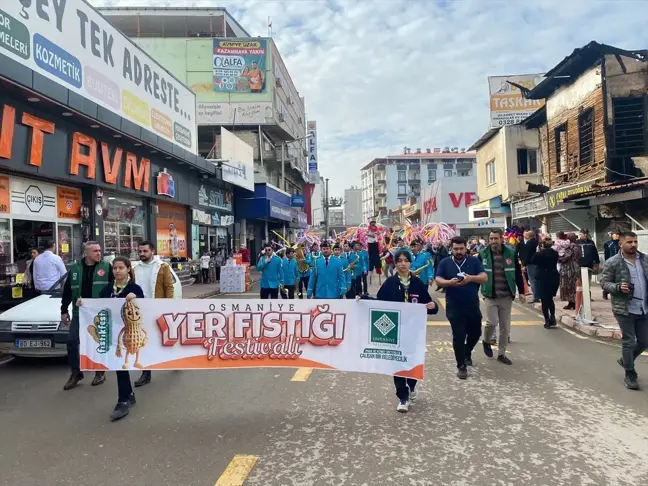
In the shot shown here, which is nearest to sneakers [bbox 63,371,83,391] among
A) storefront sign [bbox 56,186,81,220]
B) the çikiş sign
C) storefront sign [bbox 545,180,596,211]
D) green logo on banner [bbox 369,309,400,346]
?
green logo on banner [bbox 369,309,400,346]

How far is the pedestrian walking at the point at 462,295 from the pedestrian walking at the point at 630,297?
4.65 feet

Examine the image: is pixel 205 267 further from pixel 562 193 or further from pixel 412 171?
pixel 412 171

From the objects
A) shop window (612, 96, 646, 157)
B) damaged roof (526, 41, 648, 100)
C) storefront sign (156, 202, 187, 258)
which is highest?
damaged roof (526, 41, 648, 100)

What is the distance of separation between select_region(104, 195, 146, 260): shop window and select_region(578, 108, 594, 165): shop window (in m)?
15.7

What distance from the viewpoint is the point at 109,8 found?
3950cm

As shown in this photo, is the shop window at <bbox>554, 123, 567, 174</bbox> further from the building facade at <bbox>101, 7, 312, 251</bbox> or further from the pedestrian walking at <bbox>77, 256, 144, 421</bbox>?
the building facade at <bbox>101, 7, 312, 251</bbox>

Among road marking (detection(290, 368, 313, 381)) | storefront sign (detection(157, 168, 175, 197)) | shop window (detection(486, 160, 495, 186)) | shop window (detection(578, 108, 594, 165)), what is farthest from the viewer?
shop window (detection(486, 160, 495, 186))

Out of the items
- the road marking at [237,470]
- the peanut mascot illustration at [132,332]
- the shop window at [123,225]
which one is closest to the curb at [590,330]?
the road marking at [237,470]

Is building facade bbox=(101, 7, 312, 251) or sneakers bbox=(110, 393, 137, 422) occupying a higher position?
building facade bbox=(101, 7, 312, 251)

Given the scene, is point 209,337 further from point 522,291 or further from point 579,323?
point 579,323

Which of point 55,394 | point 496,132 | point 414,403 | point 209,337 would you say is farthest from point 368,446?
point 496,132

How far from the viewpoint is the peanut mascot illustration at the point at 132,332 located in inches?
205

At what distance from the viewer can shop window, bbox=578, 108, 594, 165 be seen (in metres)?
16.5

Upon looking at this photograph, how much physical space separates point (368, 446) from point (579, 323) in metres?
6.72
